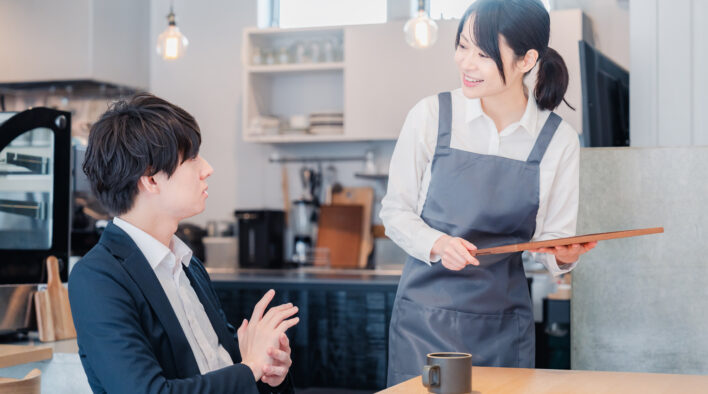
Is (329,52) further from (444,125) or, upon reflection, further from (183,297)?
(183,297)

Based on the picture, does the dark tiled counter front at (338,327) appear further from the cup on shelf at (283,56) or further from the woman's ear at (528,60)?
the woman's ear at (528,60)

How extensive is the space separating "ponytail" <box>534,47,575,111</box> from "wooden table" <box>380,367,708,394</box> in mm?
670

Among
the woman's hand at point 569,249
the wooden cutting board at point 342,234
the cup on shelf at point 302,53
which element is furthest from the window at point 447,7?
the woman's hand at point 569,249

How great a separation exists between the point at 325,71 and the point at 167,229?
418cm

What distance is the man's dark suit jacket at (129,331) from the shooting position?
126 cm

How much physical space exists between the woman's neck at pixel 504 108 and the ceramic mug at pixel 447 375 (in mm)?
754

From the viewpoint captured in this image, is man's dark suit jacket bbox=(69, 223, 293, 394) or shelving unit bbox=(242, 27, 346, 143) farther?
shelving unit bbox=(242, 27, 346, 143)

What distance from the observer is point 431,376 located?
1346 millimetres

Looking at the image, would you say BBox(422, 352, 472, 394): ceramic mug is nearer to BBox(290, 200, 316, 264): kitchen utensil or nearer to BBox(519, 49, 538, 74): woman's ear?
BBox(519, 49, 538, 74): woman's ear

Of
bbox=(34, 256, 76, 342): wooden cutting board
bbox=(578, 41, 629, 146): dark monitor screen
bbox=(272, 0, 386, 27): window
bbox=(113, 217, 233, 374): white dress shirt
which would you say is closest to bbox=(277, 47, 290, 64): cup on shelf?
bbox=(272, 0, 386, 27): window

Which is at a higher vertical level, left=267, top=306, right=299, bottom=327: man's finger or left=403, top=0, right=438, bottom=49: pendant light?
left=403, top=0, right=438, bottom=49: pendant light

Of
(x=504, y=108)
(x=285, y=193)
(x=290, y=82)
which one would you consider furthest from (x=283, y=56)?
(x=504, y=108)

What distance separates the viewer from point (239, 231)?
17.6ft

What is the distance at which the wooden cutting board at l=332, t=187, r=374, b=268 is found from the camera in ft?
17.8
